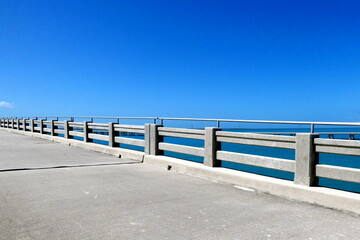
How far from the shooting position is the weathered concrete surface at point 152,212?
398 centimetres

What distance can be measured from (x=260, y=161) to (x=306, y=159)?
1.07 meters

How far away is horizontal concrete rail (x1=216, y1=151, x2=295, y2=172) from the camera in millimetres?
6051

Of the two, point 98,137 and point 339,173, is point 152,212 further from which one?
point 98,137

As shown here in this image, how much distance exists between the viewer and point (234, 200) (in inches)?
217

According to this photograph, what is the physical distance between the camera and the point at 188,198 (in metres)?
5.63

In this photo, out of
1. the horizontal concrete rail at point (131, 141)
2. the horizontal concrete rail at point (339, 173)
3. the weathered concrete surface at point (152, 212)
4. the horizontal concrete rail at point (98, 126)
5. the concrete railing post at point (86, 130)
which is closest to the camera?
the weathered concrete surface at point (152, 212)

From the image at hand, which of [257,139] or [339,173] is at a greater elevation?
[257,139]

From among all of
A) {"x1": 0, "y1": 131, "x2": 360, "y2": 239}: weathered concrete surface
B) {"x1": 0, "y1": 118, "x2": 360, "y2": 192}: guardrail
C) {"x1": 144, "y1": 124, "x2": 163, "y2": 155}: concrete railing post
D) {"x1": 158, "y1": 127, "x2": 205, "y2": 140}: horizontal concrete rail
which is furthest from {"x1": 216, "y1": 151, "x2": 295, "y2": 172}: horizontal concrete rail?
{"x1": 144, "y1": 124, "x2": 163, "y2": 155}: concrete railing post

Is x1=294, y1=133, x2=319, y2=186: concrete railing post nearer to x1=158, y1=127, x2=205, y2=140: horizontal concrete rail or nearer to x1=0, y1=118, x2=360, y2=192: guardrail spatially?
x1=0, y1=118, x2=360, y2=192: guardrail

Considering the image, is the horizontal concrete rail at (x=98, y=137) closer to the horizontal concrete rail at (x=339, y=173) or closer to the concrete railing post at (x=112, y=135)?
the concrete railing post at (x=112, y=135)

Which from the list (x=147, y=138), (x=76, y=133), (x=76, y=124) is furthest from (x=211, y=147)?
Answer: (x=76, y=133)

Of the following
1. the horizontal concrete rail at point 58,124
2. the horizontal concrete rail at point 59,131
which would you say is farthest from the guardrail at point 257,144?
the horizontal concrete rail at point 58,124

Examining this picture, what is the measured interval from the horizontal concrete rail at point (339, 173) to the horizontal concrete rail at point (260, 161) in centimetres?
51

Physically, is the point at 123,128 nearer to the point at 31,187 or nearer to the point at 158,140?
the point at 158,140
